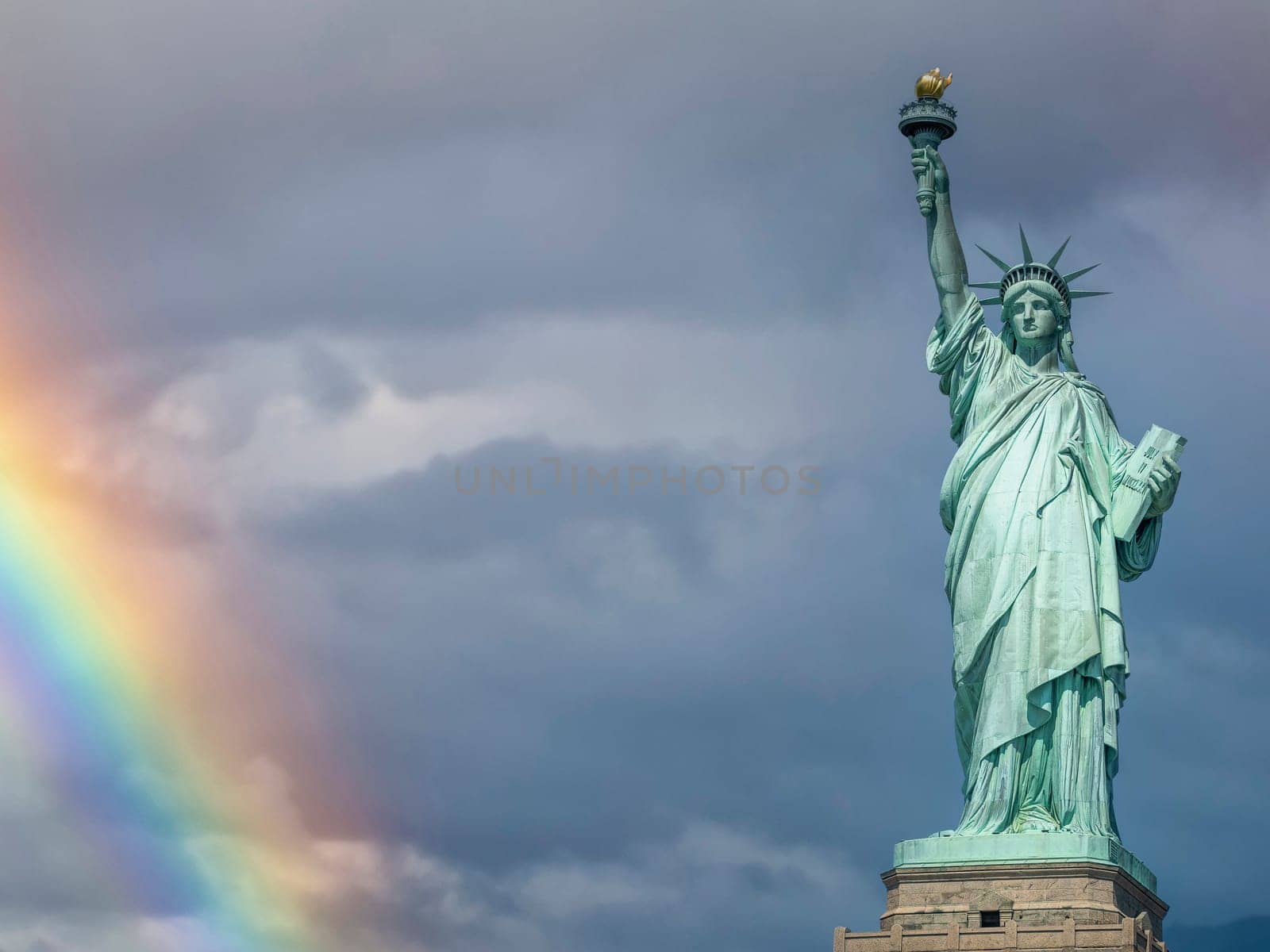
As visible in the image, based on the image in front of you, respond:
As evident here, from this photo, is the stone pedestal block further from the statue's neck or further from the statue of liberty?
the statue's neck

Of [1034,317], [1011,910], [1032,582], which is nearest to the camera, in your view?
[1011,910]

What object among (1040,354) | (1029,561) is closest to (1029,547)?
(1029,561)

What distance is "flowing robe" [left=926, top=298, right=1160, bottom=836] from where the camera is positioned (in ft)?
106

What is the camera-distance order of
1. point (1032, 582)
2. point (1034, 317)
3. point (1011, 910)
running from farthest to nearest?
point (1034, 317) → point (1032, 582) → point (1011, 910)

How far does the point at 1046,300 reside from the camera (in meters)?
35.1

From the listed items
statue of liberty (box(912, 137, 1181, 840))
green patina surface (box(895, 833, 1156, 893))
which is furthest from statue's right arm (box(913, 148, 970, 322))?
green patina surface (box(895, 833, 1156, 893))

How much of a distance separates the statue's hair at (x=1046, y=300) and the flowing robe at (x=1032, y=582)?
0.31 meters

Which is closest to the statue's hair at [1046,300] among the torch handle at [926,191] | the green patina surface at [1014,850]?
the torch handle at [926,191]

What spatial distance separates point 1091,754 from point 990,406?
542 centimetres

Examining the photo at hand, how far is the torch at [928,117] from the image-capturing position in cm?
3541

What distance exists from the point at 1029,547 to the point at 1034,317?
3.70 meters

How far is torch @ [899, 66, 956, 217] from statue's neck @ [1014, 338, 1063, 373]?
240 cm

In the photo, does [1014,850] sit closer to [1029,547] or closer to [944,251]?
[1029,547]

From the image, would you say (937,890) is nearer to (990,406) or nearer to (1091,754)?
(1091,754)
